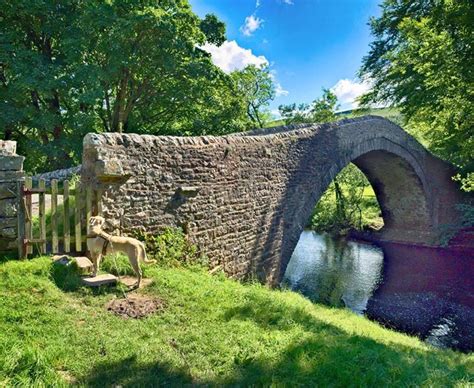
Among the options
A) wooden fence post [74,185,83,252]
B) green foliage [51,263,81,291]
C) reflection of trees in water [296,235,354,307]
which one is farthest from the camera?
reflection of trees in water [296,235,354,307]

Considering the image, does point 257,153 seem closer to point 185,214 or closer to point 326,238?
point 185,214

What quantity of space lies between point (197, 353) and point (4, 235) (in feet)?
9.03

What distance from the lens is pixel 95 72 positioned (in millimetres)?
10797

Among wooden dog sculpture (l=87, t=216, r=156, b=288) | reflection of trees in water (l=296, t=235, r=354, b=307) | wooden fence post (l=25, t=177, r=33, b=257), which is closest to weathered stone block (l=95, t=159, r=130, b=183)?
wooden dog sculpture (l=87, t=216, r=156, b=288)

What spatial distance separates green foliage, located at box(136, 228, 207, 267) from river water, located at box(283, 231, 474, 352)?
17.7 feet

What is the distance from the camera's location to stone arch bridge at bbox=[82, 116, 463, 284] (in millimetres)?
5223

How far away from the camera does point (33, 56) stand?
10.9 metres

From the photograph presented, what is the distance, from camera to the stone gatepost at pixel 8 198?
171 inches

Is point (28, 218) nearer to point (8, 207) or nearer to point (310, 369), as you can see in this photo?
point (8, 207)

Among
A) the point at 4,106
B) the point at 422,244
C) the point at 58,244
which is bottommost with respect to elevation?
the point at 422,244

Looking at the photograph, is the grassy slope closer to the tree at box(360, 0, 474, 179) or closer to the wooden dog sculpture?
the wooden dog sculpture

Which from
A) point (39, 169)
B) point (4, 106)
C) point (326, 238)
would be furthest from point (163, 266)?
point (326, 238)

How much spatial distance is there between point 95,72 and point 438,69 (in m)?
9.67

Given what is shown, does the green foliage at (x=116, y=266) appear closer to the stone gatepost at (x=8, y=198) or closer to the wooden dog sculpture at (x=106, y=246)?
the wooden dog sculpture at (x=106, y=246)
